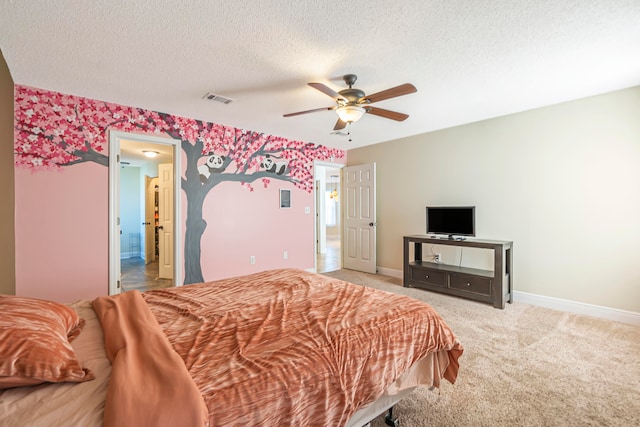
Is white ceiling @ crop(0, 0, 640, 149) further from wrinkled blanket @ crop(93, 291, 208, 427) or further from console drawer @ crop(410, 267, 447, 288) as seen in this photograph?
console drawer @ crop(410, 267, 447, 288)

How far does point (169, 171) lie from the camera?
5.27 meters

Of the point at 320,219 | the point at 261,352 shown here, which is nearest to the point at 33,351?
the point at 261,352

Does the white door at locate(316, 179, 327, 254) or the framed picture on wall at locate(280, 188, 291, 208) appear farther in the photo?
the white door at locate(316, 179, 327, 254)

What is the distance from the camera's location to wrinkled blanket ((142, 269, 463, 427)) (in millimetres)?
1048

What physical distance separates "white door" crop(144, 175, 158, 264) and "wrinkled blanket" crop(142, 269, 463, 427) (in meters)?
5.25

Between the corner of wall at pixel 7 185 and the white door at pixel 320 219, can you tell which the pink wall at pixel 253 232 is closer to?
the corner of wall at pixel 7 185

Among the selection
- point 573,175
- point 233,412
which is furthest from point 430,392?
point 573,175

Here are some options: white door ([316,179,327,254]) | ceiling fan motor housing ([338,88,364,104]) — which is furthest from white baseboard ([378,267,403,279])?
ceiling fan motor housing ([338,88,364,104])

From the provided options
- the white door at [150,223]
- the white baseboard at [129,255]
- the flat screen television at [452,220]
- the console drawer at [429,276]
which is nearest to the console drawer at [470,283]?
the console drawer at [429,276]

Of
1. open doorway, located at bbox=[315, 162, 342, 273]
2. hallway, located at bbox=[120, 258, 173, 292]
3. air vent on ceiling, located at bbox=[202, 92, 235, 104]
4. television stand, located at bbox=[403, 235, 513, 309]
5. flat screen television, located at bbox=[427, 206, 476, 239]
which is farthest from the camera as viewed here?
open doorway, located at bbox=[315, 162, 342, 273]

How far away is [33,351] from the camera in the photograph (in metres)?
0.96

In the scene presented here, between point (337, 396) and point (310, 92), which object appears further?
point (310, 92)

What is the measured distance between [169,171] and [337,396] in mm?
5158

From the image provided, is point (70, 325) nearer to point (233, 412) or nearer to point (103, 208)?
point (233, 412)
